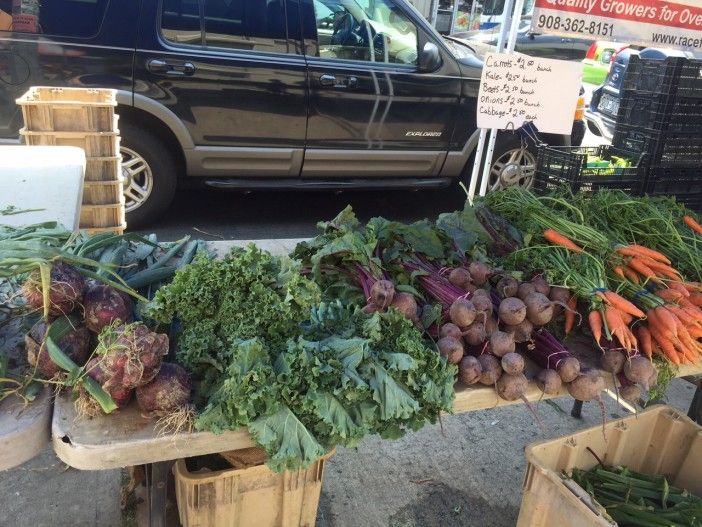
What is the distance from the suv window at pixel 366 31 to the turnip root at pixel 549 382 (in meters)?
3.84

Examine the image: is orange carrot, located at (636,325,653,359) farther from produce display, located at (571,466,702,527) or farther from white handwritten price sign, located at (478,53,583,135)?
white handwritten price sign, located at (478,53,583,135)

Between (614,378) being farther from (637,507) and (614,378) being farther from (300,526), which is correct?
(300,526)

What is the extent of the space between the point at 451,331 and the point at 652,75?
3.07 m

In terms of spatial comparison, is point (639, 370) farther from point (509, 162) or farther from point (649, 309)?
point (509, 162)

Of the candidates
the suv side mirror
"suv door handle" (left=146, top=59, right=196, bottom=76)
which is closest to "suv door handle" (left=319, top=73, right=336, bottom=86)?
the suv side mirror

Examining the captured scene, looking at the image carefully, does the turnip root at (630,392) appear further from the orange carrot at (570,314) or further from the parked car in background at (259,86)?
the parked car in background at (259,86)

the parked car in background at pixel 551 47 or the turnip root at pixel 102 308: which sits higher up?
the parked car in background at pixel 551 47

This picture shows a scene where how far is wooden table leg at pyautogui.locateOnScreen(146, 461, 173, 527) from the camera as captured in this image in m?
1.91

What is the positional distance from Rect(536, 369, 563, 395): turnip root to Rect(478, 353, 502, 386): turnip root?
0.17 m

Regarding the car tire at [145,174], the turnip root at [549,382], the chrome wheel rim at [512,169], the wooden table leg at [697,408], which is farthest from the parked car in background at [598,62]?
the turnip root at [549,382]

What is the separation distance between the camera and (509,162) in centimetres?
584

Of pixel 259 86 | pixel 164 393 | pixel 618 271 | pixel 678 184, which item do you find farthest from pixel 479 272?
pixel 259 86

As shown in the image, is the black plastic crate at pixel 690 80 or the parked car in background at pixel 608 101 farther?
the parked car in background at pixel 608 101

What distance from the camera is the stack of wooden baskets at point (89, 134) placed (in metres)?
3.44
